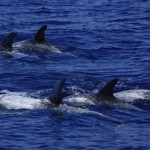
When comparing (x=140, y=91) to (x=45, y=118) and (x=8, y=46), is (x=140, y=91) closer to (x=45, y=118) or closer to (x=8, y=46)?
(x=45, y=118)

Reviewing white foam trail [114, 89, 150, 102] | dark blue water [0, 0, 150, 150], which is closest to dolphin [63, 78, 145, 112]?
dark blue water [0, 0, 150, 150]

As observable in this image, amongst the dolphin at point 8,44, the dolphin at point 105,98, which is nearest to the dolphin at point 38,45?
the dolphin at point 8,44

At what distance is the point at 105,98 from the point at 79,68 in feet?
21.1

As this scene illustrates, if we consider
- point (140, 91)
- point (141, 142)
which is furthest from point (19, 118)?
point (140, 91)

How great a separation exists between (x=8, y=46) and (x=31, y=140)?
15.0m

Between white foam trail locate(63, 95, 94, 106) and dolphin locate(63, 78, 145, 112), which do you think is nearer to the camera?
white foam trail locate(63, 95, 94, 106)

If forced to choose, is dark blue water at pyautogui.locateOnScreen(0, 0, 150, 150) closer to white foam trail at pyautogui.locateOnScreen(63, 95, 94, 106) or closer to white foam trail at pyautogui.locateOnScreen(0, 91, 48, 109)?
white foam trail at pyautogui.locateOnScreen(0, 91, 48, 109)

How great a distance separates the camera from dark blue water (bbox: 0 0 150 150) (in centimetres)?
2184

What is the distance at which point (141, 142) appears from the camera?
21.5 metres

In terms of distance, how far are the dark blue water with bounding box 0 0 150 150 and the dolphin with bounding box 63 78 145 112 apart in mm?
A: 587

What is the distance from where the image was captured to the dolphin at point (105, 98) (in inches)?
1046

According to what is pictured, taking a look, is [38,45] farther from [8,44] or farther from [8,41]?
[8,41]

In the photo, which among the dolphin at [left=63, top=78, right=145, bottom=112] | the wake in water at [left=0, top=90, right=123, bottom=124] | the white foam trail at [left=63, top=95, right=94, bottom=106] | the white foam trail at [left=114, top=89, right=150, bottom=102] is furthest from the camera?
the white foam trail at [left=114, top=89, right=150, bottom=102]

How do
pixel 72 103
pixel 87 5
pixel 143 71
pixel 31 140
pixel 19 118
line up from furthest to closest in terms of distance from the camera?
1. pixel 87 5
2. pixel 143 71
3. pixel 72 103
4. pixel 19 118
5. pixel 31 140
